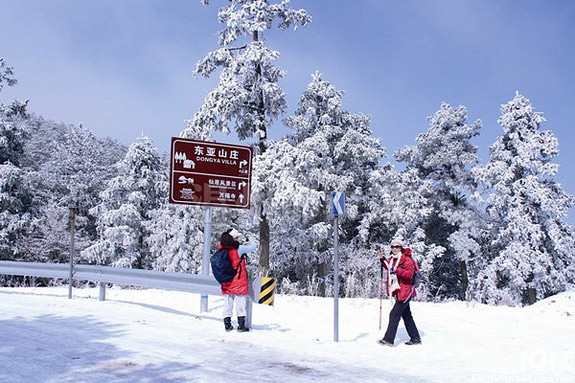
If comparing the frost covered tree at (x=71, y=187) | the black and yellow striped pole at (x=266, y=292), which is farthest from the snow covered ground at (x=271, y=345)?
the frost covered tree at (x=71, y=187)

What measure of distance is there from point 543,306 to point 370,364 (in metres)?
7.80

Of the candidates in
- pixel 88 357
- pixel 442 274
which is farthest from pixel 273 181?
pixel 442 274

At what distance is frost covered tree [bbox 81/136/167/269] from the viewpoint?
110 feet

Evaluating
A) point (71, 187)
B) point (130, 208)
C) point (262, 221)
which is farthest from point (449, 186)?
point (71, 187)

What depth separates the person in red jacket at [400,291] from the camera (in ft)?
25.6

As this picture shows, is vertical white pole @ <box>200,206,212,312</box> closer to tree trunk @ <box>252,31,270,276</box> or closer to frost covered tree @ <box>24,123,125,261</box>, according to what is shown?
tree trunk @ <box>252,31,270,276</box>

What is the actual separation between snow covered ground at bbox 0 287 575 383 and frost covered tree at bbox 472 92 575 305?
644 inches

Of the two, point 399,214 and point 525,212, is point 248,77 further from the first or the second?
point 525,212

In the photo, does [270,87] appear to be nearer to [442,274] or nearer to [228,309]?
[228,309]

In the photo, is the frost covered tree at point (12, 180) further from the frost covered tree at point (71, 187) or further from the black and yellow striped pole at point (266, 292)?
the black and yellow striped pole at point (266, 292)

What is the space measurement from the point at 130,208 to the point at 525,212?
24.7 meters

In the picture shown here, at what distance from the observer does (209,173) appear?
11.4 metres

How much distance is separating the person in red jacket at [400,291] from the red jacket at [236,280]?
2.26 metres

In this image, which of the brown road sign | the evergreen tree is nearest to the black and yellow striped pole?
the brown road sign
